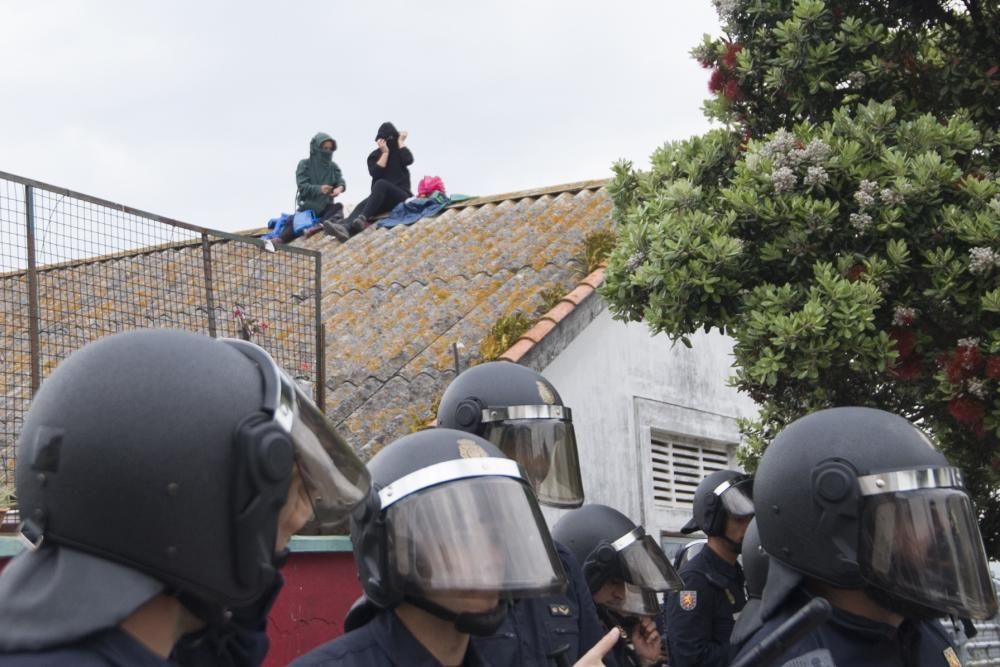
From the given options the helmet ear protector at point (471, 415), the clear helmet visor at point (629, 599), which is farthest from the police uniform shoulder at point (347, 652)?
the clear helmet visor at point (629, 599)

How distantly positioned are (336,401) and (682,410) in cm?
288

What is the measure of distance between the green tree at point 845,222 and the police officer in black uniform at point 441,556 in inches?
94.3

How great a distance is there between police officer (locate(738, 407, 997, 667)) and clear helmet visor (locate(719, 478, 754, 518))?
2445mm

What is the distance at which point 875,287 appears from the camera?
529 cm

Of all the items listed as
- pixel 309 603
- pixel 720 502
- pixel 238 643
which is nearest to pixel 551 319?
pixel 720 502

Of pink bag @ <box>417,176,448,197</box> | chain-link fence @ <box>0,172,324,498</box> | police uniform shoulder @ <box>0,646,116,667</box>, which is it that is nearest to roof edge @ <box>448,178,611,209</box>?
pink bag @ <box>417,176,448,197</box>

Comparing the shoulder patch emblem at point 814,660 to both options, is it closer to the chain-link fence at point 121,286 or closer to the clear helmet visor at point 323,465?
the clear helmet visor at point 323,465

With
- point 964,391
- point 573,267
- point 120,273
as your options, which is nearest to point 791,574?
point 964,391

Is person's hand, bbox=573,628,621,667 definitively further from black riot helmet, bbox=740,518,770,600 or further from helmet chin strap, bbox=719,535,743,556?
helmet chin strap, bbox=719,535,743,556

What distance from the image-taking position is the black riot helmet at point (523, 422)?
4.77m

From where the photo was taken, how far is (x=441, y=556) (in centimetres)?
306

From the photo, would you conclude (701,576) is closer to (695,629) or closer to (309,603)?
(695,629)

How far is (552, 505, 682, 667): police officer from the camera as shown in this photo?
5152mm

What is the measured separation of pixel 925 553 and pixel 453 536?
119 cm
